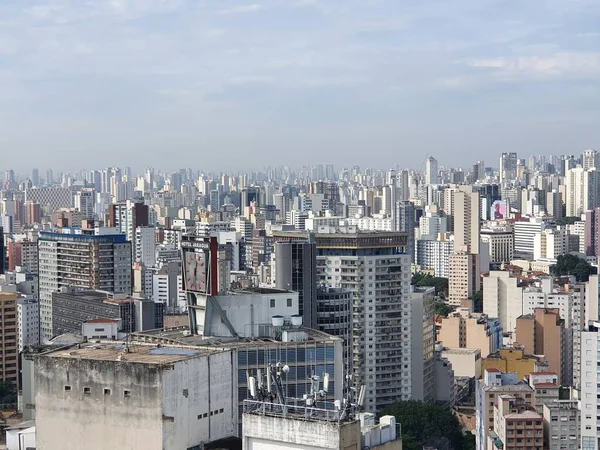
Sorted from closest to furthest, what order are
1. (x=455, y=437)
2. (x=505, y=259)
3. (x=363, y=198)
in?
1. (x=455, y=437)
2. (x=505, y=259)
3. (x=363, y=198)

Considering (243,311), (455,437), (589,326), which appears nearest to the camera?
(243,311)

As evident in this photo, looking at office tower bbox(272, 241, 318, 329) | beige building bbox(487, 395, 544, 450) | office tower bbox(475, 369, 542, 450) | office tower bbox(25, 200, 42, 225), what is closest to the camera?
beige building bbox(487, 395, 544, 450)

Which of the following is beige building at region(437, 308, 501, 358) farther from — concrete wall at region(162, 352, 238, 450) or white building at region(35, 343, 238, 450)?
white building at region(35, 343, 238, 450)

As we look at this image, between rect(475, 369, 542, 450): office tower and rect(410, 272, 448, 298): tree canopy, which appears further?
rect(410, 272, 448, 298): tree canopy

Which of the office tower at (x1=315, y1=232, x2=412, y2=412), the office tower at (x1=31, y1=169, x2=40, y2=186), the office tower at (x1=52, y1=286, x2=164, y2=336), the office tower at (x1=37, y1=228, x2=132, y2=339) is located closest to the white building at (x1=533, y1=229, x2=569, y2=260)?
the office tower at (x1=37, y1=228, x2=132, y2=339)

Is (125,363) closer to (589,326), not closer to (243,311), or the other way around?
(243,311)

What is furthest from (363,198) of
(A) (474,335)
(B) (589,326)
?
(B) (589,326)

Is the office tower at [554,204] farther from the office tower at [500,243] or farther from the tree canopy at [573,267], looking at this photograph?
the tree canopy at [573,267]
